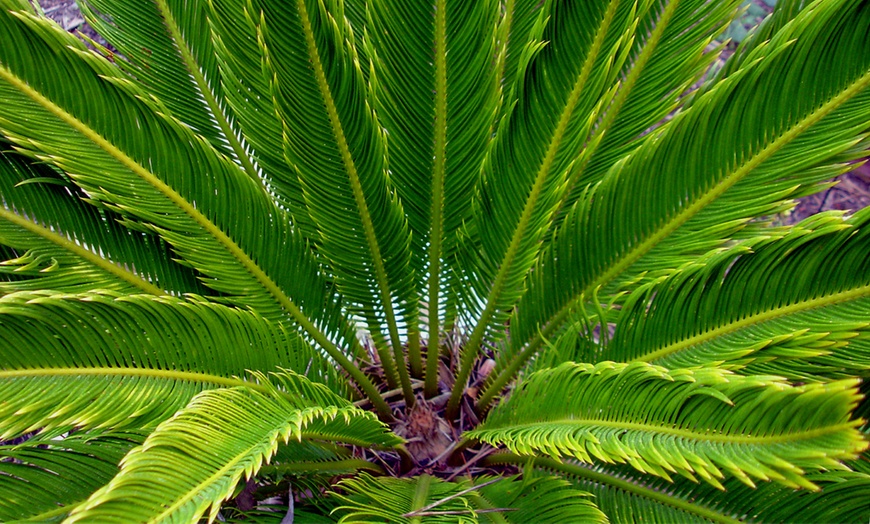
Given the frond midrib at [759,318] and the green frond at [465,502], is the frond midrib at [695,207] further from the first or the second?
the green frond at [465,502]

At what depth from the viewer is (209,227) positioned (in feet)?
4.32

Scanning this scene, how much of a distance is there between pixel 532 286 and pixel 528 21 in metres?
0.69

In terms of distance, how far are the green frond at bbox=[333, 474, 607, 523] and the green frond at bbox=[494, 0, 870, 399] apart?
0.39 metres

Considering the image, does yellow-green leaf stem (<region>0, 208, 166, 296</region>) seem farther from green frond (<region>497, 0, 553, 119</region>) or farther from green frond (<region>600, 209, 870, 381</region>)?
green frond (<region>600, 209, 870, 381</region>)

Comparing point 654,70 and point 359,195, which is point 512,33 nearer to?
point 654,70

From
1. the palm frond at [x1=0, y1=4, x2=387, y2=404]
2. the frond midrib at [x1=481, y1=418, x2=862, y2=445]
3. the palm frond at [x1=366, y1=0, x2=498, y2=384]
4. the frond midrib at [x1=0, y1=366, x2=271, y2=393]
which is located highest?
the palm frond at [x1=366, y1=0, x2=498, y2=384]

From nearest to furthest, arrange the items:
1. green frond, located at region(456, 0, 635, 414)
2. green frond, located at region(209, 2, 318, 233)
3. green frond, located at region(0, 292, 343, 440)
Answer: green frond, located at region(0, 292, 343, 440) → green frond, located at region(456, 0, 635, 414) → green frond, located at region(209, 2, 318, 233)

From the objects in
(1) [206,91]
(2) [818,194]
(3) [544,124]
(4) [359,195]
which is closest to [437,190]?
(4) [359,195]

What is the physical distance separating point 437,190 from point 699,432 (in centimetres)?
83

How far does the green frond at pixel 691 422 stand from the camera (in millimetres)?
719

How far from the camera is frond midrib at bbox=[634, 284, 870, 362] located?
1.08 meters

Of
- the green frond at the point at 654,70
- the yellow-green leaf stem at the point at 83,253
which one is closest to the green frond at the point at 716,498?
the green frond at the point at 654,70

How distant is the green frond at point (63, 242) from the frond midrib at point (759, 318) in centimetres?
117

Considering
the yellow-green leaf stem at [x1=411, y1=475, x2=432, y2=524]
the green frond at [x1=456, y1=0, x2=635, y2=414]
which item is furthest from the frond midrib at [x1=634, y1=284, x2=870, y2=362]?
the yellow-green leaf stem at [x1=411, y1=475, x2=432, y2=524]
